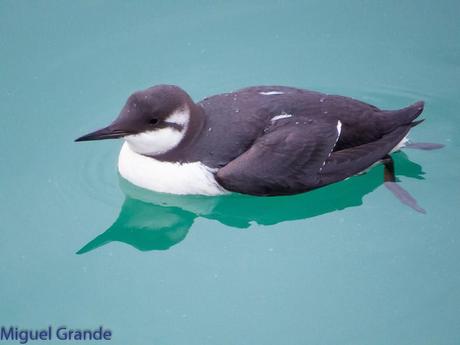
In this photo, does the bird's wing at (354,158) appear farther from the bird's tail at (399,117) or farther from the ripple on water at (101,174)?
the ripple on water at (101,174)

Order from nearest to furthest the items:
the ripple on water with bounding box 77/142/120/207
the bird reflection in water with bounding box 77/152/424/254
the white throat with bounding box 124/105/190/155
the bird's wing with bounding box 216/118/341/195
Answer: the bird's wing with bounding box 216/118/341/195 < the white throat with bounding box 124/105/190/155 < the bird reflection in water with bounding box 77/152/424/254 < the ripple on water with bounding box 77/142/120/207

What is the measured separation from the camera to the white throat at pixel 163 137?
382cm

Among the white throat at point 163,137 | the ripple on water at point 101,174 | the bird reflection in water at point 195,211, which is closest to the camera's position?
the white throat at point 163,137

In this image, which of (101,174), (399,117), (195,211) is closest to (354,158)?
(399,117)

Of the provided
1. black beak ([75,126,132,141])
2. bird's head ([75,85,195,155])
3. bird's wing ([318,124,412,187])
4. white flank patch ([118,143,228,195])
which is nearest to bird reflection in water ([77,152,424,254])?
white flank patch ([118,143,228,195])

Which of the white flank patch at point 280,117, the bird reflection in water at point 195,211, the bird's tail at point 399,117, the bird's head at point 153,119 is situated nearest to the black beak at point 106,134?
the bird's head at point 153,119

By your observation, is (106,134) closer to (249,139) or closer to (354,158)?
(249,139)

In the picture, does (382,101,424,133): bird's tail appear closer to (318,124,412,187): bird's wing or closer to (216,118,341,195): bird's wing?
(318,124,412,187): bird's wing

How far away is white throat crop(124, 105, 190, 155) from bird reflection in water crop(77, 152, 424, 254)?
0.98 feet

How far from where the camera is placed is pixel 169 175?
393cm

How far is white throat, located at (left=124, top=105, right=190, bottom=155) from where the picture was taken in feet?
12.5

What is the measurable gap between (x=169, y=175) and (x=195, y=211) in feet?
0.90

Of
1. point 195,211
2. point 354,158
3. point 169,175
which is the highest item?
point 354,158

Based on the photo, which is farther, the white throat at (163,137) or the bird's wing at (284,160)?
the white throat at (163,137)
